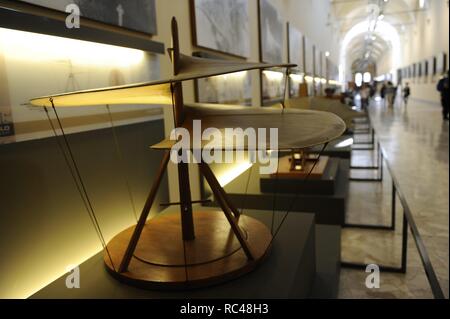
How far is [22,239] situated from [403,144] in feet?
29.1

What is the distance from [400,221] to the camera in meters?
4.24

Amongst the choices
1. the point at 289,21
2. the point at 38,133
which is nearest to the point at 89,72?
the point at 38,133

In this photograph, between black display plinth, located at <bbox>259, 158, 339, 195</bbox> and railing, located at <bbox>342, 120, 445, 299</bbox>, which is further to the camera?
black display plinth, located at <bbox>259, 158, 339, 195</bbox>

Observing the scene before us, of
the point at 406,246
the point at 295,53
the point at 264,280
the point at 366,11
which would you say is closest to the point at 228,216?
the point at 264,280

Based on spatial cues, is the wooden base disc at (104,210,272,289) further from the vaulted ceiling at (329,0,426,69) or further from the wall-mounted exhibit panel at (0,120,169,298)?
the vaulted ceiling at (329,0,426,69)

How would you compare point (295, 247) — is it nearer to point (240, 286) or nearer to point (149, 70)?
point (240, 286)

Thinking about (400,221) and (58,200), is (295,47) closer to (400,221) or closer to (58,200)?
(400,221)

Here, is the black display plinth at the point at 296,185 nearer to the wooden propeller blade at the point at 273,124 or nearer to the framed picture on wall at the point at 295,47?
the wooden propeller blade at the point at 273,124

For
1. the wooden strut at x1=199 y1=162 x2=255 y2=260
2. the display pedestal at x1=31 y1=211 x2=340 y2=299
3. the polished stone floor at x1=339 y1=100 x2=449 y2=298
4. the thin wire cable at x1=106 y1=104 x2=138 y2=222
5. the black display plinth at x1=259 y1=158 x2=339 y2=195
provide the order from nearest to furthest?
the display pedestal at x1=31 y1=211 x2=340 y2=299, the wooden strut at x1=199 y1=162 x2=255 y2=260, the thin wire cable at x1=106 y1=104 x2=138 y2=222, the polished stone floor at x1=339 y1=100 x2=449 y2=298, the black display plinth at x1=259 y1=158 x2=339 y2=195

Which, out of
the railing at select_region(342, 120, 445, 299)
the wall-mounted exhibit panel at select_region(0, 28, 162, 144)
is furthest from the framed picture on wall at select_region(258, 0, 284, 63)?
the wall-mounted exhibit panel at select_region(0, 28, 162, 144)

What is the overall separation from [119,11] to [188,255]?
136cm

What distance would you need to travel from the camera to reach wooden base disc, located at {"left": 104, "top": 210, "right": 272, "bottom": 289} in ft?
4.48

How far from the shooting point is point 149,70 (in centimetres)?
232

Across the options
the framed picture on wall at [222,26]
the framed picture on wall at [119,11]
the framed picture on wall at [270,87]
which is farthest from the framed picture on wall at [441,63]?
the framed picture on wall at [119,11]
